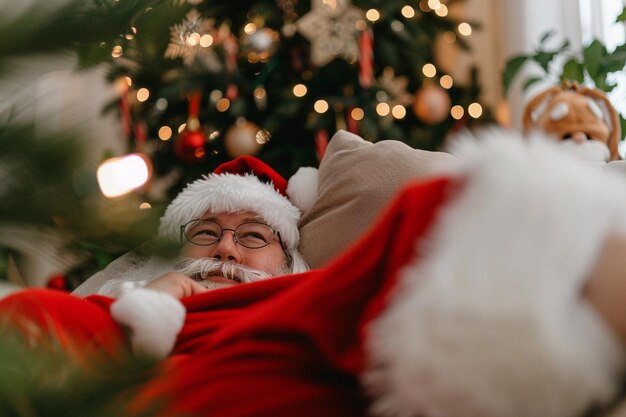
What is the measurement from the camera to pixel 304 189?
5.73ft

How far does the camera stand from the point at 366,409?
2.45ft

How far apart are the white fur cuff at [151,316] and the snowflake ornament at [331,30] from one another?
236cm

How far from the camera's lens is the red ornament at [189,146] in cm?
307

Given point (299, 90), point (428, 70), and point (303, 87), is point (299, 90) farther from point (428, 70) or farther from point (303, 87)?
point (428, 70)

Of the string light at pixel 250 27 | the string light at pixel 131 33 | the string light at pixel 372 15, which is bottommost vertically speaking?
the string light at pixel 372 15

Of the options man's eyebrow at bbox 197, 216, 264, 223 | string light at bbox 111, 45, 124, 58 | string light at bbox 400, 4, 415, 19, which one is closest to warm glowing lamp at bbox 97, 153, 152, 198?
string light at bbox 111, 45, 124, 58

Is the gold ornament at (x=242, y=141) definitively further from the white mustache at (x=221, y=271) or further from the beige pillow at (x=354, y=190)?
the white mustache at (x=221, y=271)

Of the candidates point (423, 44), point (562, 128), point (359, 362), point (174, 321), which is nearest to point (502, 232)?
point (359, 362)

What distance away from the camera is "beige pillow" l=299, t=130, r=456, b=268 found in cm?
153

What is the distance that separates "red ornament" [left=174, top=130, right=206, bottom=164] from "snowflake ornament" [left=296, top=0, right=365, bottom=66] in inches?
24.2

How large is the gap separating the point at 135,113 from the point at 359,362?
317 millimetres

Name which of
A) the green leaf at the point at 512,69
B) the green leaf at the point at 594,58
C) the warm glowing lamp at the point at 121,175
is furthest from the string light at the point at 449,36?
the warm glowing lamp at the point at 121,175

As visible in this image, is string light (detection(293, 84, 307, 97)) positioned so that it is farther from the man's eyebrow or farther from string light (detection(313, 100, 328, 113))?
the man's eyebrow

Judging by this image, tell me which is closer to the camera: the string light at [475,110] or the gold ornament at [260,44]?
the gold ornament at [260,44]
